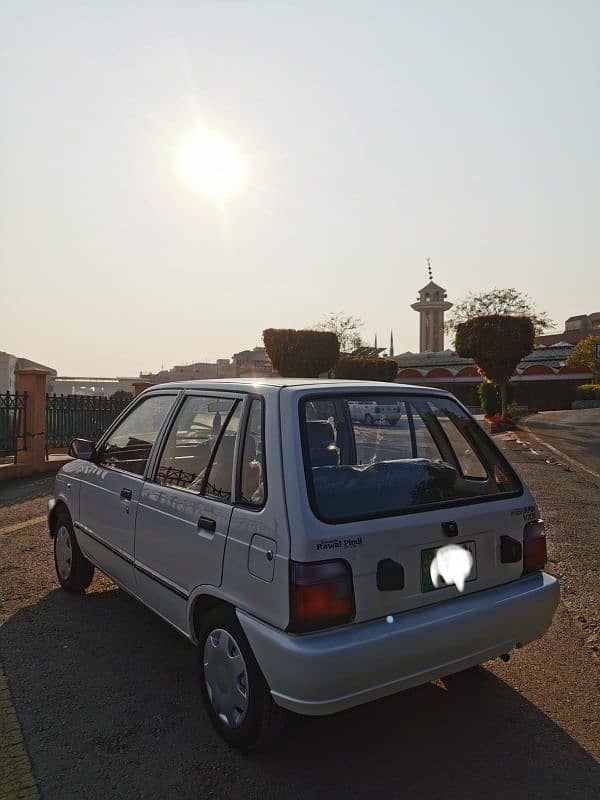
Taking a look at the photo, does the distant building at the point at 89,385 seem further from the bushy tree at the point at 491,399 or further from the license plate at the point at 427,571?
the license plate at the point at 427,571

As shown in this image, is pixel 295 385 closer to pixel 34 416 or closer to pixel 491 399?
pixel 34 416

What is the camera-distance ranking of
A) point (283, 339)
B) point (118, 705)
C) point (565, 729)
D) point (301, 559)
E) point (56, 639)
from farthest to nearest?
point (283, 339)
point (56, 639)
point (118, 705)
point (565, 729)
point (301, 559)

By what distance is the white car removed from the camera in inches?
97.8

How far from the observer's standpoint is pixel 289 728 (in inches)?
108

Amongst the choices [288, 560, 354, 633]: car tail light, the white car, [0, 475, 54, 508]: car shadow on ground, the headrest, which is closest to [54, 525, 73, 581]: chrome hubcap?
the white car

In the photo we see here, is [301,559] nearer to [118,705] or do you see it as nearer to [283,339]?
[118,705]

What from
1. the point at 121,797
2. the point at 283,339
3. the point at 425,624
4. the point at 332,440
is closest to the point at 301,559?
the point at 425,624

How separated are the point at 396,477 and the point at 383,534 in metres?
0.47

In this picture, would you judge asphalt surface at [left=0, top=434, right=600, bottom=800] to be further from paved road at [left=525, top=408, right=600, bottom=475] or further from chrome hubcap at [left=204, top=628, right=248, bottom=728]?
paved road at [left=525, top=408, right=600, bottom=475]

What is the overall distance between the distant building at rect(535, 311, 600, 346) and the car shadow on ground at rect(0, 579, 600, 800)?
7283 cm

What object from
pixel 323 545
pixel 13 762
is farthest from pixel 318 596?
pixel 13 762

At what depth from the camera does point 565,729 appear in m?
3.00

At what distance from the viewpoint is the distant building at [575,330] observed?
72.2 metres

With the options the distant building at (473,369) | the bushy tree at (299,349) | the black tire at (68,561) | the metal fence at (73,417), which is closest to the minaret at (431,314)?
the distant building at (473,369)
